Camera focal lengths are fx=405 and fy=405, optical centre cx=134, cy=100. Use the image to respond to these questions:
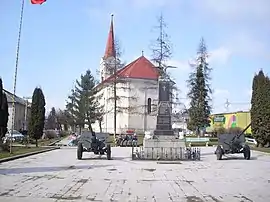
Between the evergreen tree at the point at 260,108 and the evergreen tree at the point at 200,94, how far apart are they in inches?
775

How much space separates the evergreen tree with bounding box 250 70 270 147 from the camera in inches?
1666

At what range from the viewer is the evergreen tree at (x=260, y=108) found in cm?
4231

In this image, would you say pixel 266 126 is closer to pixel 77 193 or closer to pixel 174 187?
pixel 174 187

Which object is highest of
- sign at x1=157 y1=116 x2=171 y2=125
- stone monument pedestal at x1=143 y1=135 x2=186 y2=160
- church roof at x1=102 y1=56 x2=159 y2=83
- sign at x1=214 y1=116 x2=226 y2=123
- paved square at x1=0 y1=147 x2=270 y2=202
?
church roof at x1=102 y1=56 x2=159 y2=83

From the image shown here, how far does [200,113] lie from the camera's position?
64.0 m

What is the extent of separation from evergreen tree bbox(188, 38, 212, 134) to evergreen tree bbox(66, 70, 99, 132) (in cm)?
2125

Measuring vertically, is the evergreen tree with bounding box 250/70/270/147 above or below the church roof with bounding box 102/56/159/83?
below

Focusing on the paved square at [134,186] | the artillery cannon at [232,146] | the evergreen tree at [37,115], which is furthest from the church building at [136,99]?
the paved square at [134,186]

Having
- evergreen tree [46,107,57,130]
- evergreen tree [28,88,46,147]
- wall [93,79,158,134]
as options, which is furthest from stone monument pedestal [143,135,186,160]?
evergreen tree [46,107,57,130]

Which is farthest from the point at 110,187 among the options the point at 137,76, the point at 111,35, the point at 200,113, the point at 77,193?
the point at 111,35

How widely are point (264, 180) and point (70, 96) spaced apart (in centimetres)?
7411

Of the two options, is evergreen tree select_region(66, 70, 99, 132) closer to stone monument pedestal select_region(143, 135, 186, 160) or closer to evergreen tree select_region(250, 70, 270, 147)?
evergreen tree select_region(250, 70, 270, 147)

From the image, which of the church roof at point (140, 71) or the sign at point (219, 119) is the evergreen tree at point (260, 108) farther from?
the church roof at point (140, 71)

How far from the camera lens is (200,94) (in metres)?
65.1
